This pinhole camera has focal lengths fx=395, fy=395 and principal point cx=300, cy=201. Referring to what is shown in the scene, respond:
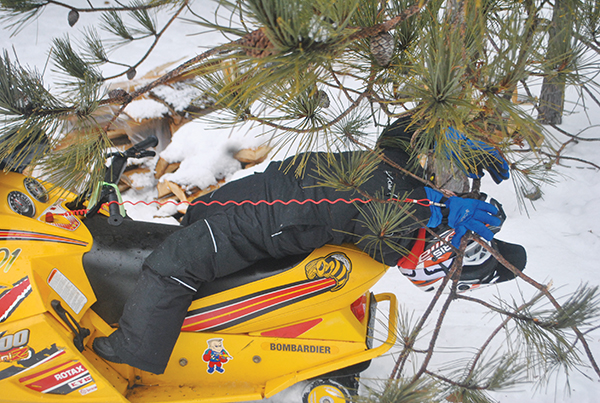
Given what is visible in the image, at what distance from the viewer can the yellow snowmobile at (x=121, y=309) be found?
1351mm

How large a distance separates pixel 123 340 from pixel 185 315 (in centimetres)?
22

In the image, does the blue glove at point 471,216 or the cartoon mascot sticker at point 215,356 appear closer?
the blue glove at point 471,216

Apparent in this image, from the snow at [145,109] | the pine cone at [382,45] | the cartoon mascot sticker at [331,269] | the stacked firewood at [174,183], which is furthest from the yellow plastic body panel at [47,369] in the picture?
the snow at [145,109]

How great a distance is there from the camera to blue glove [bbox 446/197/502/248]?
1.23 m

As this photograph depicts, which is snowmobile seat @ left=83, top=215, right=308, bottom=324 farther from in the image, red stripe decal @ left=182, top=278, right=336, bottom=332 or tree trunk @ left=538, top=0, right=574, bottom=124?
tree trunk @ left=538, top=0, right=574, bottom=124

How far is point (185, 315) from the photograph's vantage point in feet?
4.69

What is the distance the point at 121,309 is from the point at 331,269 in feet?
2.70

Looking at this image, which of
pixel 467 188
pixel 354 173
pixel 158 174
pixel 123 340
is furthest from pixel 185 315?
pixel 158 174

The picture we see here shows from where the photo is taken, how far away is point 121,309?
1521 mm

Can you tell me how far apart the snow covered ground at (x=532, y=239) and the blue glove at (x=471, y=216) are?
0.88ft

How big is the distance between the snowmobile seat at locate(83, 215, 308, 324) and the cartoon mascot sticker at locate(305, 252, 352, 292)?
58 millimetres

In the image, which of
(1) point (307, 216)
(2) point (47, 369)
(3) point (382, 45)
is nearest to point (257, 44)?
(3) point (382, 45)

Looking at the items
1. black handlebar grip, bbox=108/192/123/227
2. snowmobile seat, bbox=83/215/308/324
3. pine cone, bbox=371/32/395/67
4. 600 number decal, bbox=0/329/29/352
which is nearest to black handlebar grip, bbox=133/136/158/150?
black handlebar grip, bbox=108/192/123/227

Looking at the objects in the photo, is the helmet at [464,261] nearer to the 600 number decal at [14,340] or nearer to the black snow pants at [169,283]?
the black snow pants at [169,283]
